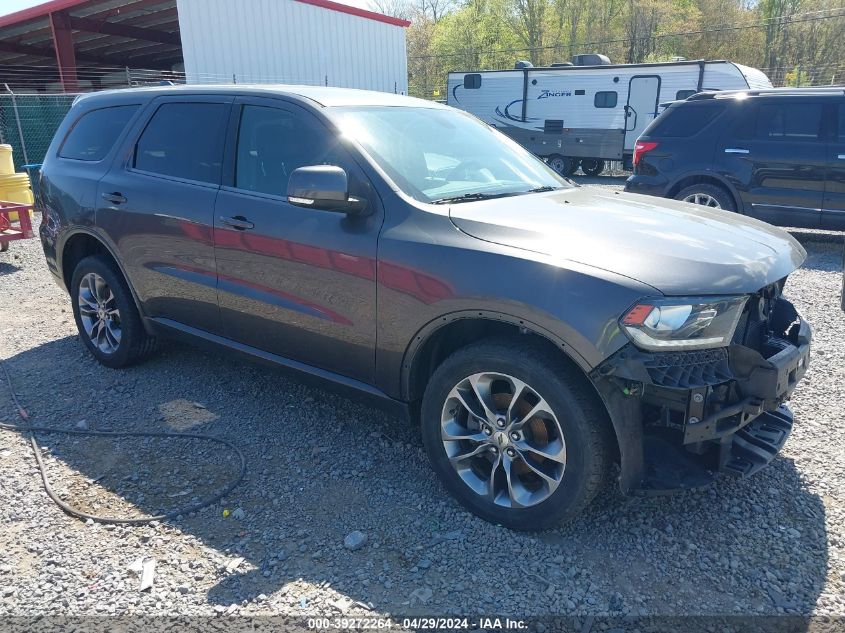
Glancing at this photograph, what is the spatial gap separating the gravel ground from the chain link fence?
486 inches

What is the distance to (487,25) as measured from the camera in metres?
40.0

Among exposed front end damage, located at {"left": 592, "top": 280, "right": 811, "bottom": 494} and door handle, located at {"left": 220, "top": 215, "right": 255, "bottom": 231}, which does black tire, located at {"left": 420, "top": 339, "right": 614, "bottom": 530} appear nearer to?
exposed front end damage, located at {"left": 592, "top": 280, "right": 811, "bottom": 494}

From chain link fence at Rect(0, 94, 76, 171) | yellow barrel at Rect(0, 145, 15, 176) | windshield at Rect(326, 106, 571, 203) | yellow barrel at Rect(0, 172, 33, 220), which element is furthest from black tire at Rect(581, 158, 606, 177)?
windshield at Rect(326, 106, 571, 203)

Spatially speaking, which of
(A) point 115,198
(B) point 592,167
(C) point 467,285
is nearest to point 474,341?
(C) point 467,285

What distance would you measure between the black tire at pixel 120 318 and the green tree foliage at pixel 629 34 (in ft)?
80.0

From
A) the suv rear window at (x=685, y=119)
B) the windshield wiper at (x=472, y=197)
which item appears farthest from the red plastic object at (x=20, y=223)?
the suv rear window at (x=685, y=119)

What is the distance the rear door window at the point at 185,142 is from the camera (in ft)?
12.8

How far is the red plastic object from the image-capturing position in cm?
837

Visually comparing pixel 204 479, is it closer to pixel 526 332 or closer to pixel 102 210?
pixel 526 332

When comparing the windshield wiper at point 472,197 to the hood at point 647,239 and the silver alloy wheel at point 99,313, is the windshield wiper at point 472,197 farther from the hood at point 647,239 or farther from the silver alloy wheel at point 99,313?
the silver alloy wheel at point 99,313

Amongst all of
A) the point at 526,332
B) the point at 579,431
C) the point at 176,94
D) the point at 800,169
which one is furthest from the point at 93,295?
the point at 800,169

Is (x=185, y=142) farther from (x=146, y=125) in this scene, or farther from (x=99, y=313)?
(x=99, y=313)

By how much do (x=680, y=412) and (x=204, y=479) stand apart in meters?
2.31

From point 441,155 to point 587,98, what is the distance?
1626cm
